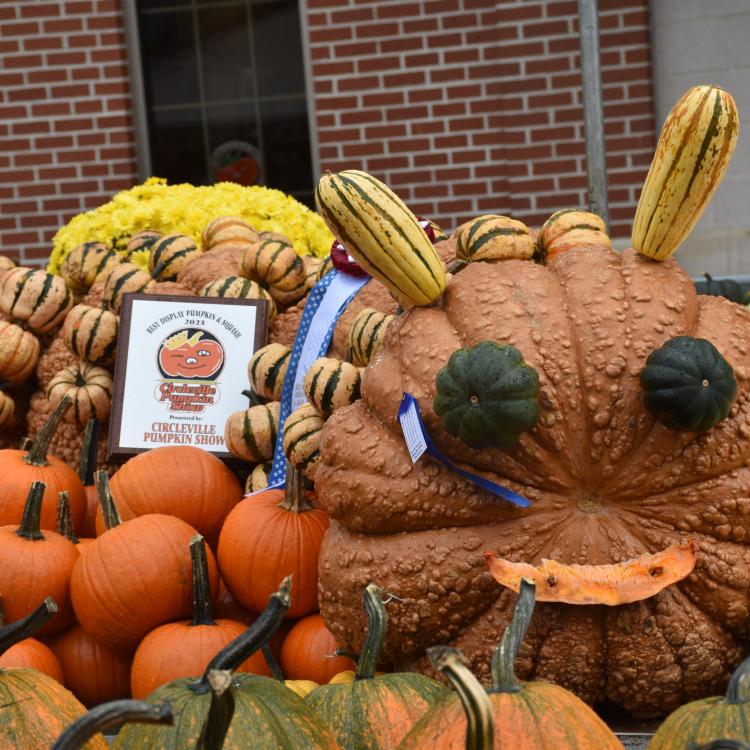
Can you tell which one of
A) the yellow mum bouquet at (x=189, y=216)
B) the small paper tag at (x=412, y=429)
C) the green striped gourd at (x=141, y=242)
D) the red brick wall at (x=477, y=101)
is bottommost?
the small paper tag at (x=412, y=429)

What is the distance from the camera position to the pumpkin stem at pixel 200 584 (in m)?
2.35

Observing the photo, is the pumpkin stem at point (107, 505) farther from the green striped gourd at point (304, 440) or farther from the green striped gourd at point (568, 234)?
the green striped gourd at point (568, 234)

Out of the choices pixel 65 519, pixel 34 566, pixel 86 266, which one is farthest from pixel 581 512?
pixel 86 266

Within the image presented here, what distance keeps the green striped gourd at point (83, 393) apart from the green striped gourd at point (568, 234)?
1429 millimetres

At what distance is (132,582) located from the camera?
2.59 m

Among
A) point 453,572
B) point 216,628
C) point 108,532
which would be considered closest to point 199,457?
point 108,532

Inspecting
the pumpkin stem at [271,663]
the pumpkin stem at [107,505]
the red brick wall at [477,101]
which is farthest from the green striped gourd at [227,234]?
the red brick wall at [477,101]

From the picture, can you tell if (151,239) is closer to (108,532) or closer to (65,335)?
(65,335)

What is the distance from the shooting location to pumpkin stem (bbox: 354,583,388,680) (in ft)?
5.99

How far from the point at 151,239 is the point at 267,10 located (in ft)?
11.5

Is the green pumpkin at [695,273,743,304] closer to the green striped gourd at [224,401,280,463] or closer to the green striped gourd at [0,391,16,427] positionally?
the green striped gourd at [224,401,280,463]

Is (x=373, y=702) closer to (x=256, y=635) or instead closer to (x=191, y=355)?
(x=256, y=635)

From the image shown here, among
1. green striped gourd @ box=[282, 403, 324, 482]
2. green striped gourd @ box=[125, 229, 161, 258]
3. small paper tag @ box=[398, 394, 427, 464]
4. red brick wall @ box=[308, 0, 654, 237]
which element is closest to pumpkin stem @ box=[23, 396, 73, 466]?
green striped gourd @ box=[282, 403, 324, 482]

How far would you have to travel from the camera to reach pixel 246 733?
1515 mm
